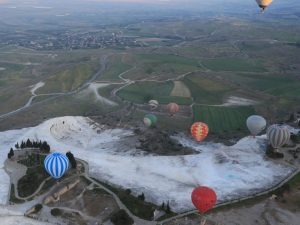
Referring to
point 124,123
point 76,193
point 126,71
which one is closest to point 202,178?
point 76,193

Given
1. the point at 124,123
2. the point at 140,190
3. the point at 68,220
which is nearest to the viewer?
the point at 68,220

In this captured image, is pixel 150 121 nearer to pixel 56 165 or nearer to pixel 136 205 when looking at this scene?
pixel 56 165

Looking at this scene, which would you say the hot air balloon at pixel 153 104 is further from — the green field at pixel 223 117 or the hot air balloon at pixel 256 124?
the hot air balloon at pixel 256 124

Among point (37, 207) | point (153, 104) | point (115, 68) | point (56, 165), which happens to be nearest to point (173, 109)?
point (153, 104)

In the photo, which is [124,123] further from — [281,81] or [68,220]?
[281,81]

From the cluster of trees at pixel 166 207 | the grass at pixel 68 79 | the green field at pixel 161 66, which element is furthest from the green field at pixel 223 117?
the grass at pixel 68 79

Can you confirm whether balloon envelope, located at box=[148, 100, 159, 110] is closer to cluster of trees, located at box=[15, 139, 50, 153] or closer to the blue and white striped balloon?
cluster of trees, located at box=[15, 139, 50, 153]
